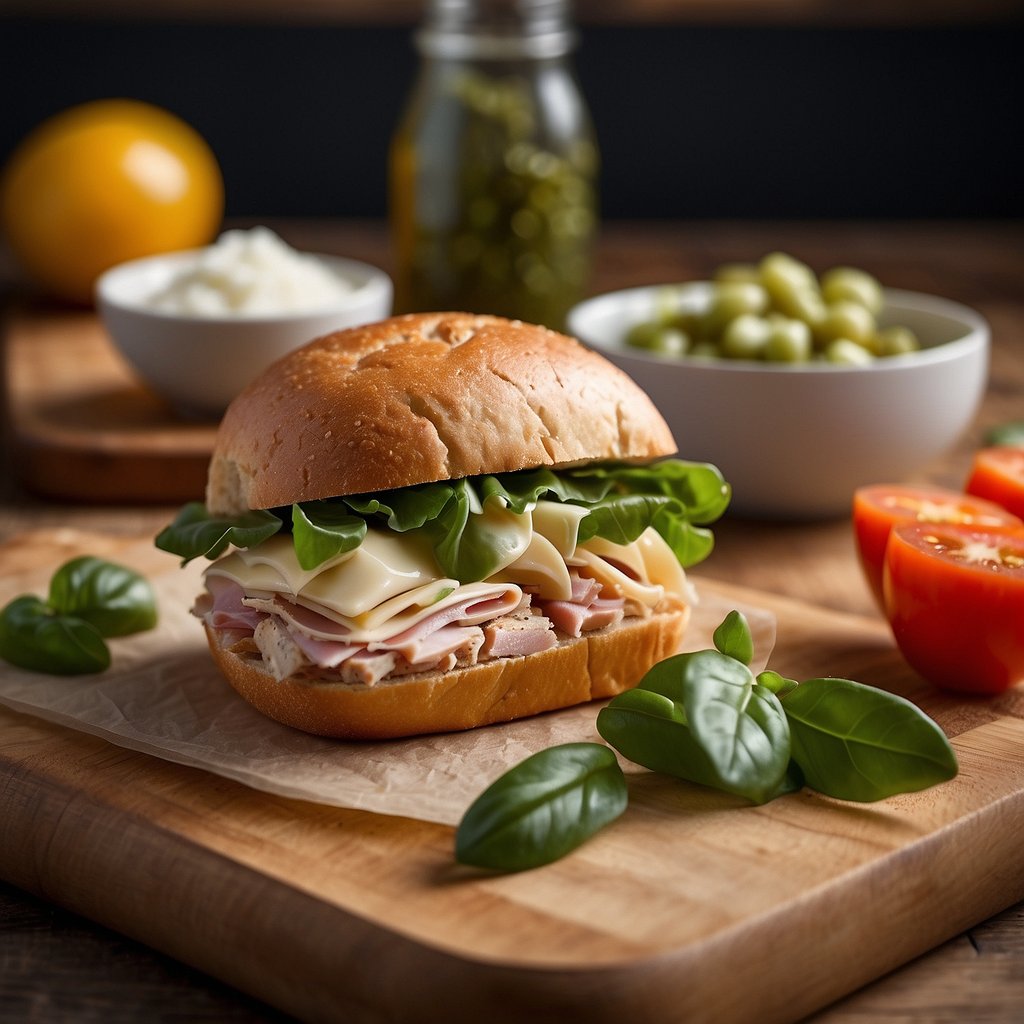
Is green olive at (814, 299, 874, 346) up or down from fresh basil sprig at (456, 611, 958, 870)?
up

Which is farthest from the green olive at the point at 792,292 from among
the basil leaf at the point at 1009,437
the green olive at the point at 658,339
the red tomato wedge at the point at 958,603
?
the red tomato wedge at the point at 958,603

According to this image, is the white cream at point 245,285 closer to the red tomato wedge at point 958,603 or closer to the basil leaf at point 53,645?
the basil leaf at point 53,645

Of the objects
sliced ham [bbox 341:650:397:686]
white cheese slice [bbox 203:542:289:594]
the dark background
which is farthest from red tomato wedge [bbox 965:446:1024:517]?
the dark background

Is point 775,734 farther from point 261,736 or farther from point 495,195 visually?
point 495,195

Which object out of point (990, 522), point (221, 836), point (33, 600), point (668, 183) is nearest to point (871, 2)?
point (668, 183)

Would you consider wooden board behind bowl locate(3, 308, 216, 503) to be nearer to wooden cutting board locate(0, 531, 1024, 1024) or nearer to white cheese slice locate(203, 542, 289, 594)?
white cheese slice locate(203, 542, 289, 594)

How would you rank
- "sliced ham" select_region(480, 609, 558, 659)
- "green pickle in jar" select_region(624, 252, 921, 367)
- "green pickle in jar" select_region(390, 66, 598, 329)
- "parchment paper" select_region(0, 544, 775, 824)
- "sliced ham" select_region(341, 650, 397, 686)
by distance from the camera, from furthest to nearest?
"green pickle in jar" select_region(390, 66, 598, 329) → "green pickle in jar" select_region(624, 252, 921, 367) → "sliced ham" select_region(480, 609, 558, 659) → "sliced ham" select_region(341, 650, 397, 686) → "parchment paper" select_region(0, 544, 775, 824)

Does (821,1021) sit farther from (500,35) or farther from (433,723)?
(500,35)

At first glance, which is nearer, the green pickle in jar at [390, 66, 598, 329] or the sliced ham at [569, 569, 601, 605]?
the sliced ham at [569, 569, 601, 605]
